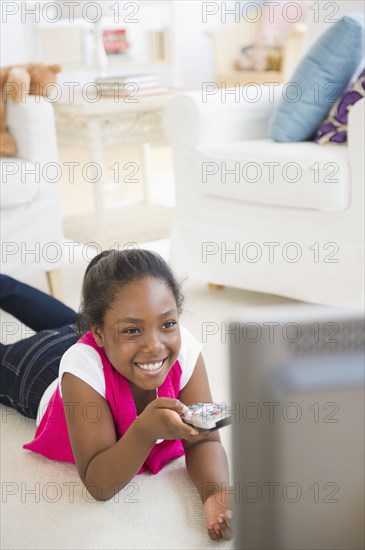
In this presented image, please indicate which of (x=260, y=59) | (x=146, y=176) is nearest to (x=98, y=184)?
(x=146, y=176)

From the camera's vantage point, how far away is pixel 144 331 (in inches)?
49.7

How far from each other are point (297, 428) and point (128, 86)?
9.36 feet

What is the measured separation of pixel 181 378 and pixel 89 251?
5.37 feet

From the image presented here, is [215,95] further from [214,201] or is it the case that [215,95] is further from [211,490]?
[211,490]

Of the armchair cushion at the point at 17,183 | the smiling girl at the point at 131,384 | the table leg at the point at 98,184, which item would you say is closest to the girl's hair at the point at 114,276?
the smiling girl at the point at 131,384

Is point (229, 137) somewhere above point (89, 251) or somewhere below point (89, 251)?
above

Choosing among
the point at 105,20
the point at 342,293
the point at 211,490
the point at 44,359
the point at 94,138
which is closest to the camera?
the point at 211,490

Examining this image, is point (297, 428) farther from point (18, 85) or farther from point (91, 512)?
point (18, 85)

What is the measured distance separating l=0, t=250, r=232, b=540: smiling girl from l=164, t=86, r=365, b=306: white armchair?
2.85ft

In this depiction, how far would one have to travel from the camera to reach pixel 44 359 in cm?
164

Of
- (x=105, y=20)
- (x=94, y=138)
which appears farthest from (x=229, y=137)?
(x=105, y=20)

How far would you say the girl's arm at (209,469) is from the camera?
1.28 metres

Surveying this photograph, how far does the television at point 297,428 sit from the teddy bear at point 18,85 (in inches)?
85.8

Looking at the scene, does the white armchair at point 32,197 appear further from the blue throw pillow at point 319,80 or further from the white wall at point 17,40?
the white wall at point 17,40
